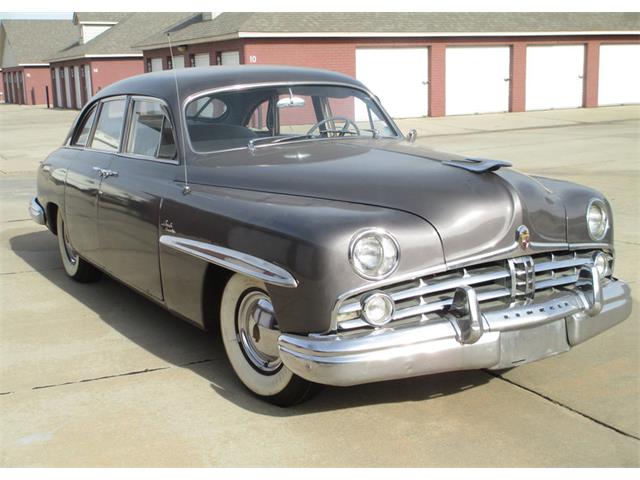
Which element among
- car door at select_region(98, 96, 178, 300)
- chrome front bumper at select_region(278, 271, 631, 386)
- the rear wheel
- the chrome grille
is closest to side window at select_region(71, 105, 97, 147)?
the rear wheel

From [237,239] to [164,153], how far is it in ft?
3.91

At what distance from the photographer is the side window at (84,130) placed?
19.4 feet

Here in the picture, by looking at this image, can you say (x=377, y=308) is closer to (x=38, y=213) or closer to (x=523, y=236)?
(x=523, y=236)

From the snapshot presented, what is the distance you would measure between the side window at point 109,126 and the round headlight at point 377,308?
2.65 meters

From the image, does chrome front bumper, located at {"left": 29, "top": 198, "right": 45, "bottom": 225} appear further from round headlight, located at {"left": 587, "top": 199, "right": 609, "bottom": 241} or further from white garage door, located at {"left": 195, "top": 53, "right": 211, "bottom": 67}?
white garage door, located at {"left": 195, "top": 53, "right": 211, "bottom": 67}

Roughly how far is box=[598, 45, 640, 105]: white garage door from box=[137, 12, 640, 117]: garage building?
38 mm

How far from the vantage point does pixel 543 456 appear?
10.4ft

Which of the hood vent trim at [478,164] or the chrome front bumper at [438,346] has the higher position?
the hood vent trim at [478,164]

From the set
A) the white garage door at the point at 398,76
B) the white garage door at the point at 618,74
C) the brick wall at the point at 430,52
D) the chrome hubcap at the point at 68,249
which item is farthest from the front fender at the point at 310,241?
the white garage door at the point at 618,74

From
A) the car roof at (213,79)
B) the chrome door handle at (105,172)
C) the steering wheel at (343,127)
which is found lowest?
the chrome door handle at (105,172)

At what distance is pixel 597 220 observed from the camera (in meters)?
4.02

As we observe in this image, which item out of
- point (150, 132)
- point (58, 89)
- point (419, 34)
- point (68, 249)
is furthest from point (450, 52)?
point (58, 89)

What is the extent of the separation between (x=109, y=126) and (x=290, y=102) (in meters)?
1.44

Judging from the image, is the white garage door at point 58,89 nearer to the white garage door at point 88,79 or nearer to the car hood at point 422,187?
the white garage door at point 88,79
